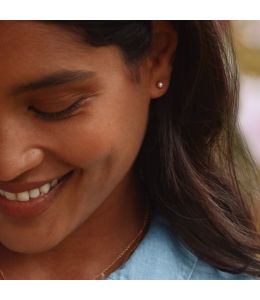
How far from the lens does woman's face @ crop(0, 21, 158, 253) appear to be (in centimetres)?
79

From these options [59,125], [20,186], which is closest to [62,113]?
[59,125]

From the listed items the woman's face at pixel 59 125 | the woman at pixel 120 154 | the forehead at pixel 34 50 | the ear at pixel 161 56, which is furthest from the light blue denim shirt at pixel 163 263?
the forehead at pixel 34 50

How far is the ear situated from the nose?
7.5 inches

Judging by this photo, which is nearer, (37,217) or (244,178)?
(37,217)

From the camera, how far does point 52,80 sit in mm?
797

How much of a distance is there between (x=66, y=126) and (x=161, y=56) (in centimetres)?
18

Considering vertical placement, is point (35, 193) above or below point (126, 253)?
above

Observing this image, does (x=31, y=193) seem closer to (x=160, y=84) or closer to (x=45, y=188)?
(x=45, y=188)

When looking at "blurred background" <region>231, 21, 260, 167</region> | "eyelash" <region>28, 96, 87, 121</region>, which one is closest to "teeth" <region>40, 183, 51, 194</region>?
"eyelash" <region>28, 96, 87, 121</region>
